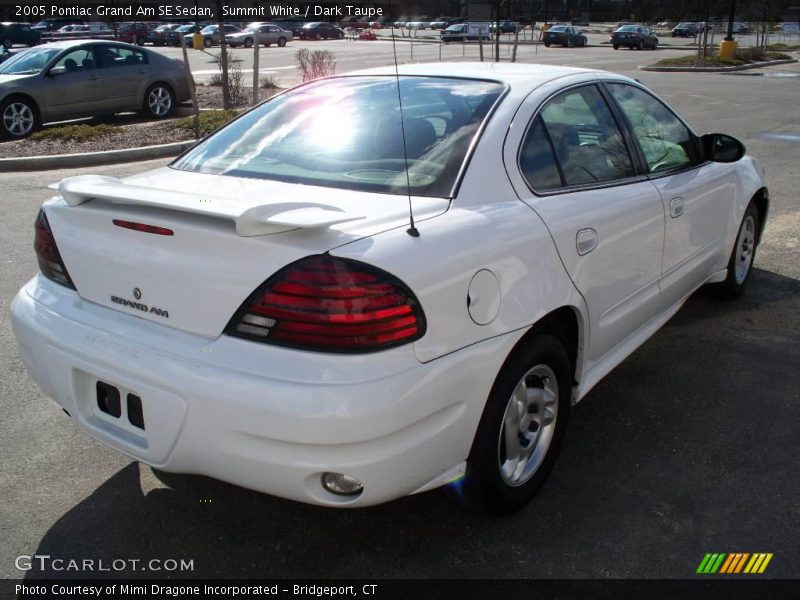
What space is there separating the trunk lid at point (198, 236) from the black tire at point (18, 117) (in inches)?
411

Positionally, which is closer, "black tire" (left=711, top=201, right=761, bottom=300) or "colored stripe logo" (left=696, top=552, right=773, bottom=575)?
"colored stripe logo" (left=696, top=552, right=773, bottom=575)

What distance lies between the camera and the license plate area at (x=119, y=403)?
2.55 metres

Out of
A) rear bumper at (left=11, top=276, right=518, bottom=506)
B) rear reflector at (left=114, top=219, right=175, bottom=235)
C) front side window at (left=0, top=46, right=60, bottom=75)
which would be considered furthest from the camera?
front side window at (left=0, top=46, right=60, bottom=75)

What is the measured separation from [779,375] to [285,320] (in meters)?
3.07

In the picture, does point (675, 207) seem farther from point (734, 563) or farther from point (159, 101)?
point (159, 101)

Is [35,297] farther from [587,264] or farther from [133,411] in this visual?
[587,264]

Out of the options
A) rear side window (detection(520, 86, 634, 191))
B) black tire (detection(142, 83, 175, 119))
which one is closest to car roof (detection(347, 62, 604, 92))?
rear side window (detection(520, 86, 634, 191))

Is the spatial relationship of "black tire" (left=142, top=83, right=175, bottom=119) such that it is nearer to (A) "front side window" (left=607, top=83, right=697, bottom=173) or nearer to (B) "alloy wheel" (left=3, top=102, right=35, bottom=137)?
(B) "alloy wheel" (left=3, top=102, right=35, bottom=137)

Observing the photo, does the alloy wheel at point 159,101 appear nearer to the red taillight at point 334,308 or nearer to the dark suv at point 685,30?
the red taillight at point 334,308

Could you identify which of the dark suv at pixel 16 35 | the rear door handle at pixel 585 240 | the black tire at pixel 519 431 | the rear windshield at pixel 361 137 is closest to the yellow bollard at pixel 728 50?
the rear windshield at pixel 361 137

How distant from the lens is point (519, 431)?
9.71 ft
